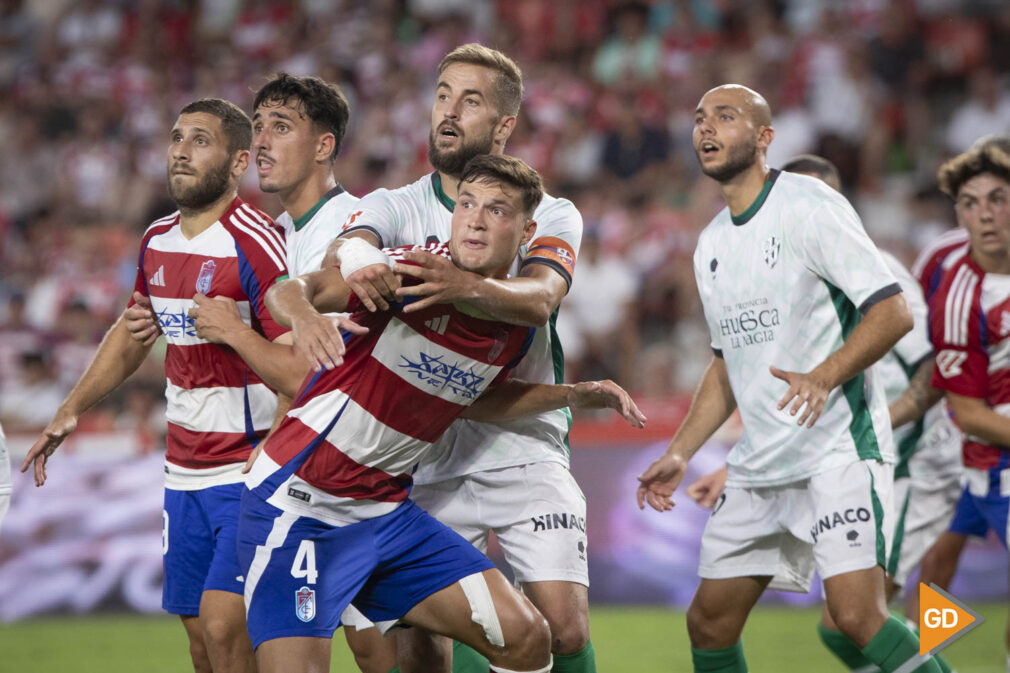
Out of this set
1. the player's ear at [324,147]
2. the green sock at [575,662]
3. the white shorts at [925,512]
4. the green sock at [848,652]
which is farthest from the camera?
the white shorts at [925,512]

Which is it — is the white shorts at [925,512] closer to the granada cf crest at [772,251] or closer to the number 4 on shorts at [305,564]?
the granada cf crest at [772,251]

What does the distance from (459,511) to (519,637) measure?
96cm

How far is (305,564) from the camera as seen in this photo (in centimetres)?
407

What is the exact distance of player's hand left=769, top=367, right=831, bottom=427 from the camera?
439 centimetres

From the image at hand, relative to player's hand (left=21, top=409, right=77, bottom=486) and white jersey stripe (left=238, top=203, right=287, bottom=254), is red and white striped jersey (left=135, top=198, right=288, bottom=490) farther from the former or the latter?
player's hand (left=21, top=409, right=77, bottom=486)

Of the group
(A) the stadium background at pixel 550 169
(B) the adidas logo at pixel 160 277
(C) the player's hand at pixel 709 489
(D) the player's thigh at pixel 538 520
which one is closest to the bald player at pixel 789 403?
(C) the player's hand at pixel 709 489

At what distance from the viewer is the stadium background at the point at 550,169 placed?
963 centimetres

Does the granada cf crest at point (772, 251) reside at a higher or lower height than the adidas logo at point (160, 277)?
higher

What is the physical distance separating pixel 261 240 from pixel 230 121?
61 centimetres

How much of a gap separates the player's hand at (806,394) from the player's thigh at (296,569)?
1.62m

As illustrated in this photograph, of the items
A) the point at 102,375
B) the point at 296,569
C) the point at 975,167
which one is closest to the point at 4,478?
the point at 102,375

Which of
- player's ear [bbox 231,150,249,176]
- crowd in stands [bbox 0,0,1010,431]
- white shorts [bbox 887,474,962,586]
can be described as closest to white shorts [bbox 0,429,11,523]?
player's ear [bbox 231,150,249,176]

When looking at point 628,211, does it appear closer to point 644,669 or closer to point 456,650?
point 644,669

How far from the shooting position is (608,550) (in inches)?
380
